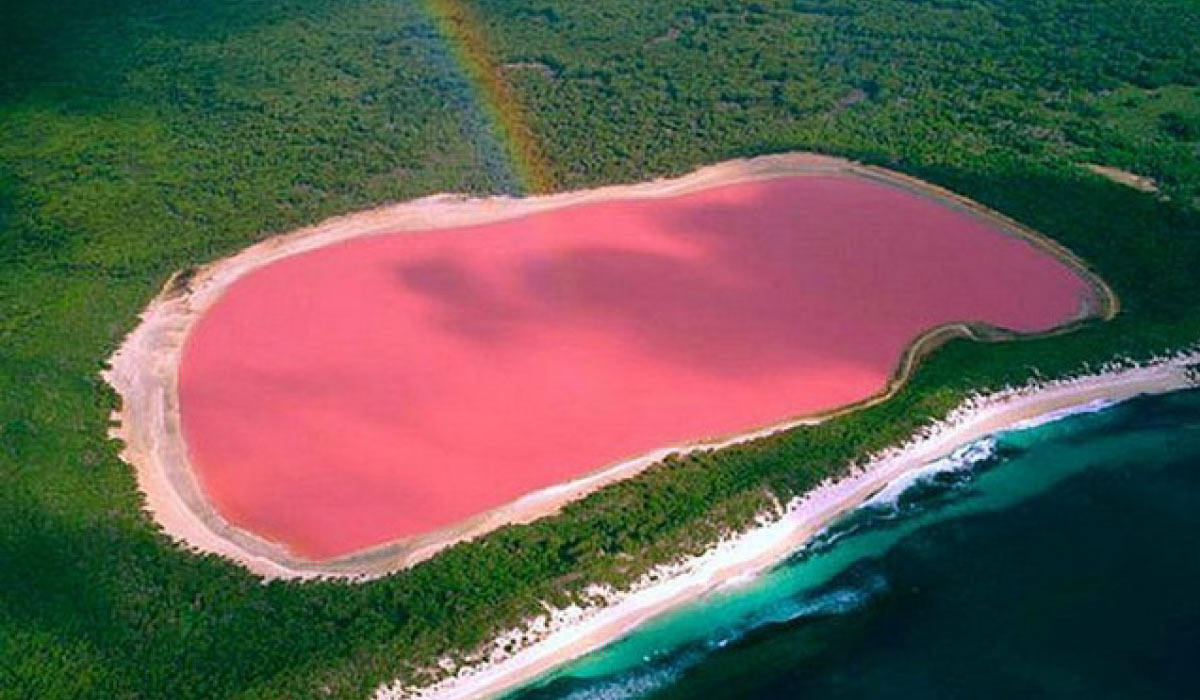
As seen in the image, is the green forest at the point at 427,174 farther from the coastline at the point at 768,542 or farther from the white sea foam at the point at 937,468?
the white sea foam at the point at 937,468

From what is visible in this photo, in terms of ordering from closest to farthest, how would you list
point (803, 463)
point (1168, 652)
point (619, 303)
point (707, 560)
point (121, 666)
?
point (121, 666), point (1168, 652), point (707, 560), point (803, 463), point (619, 303)

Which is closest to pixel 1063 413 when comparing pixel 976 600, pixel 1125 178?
pixel 976 600

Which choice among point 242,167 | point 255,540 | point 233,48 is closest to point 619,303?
point 255,540

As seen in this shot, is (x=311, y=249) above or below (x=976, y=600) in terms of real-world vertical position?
above

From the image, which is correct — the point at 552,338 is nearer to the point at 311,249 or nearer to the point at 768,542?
the point at 768,542

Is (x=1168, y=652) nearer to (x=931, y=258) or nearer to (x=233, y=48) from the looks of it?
(x=931, y=258)

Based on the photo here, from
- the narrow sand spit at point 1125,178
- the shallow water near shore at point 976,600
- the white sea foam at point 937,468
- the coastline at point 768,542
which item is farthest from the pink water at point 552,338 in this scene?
the narrow sand spit at point 1125,178

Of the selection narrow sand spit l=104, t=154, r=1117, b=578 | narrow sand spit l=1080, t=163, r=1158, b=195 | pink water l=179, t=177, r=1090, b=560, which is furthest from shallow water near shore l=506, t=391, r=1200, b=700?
narrow sand spit l=1080, t=163, r=1158, b=195

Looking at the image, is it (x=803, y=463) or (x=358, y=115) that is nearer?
(x=803, y=463)
